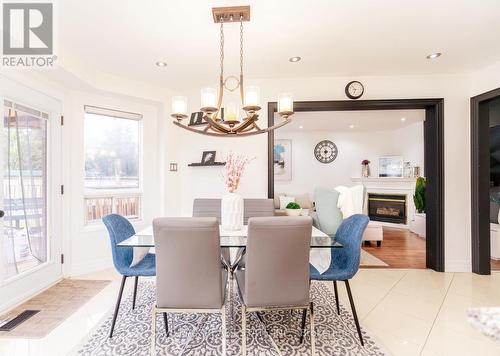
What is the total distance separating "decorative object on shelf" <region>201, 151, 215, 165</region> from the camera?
3.47 m

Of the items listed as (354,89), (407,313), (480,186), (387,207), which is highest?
(354,89)

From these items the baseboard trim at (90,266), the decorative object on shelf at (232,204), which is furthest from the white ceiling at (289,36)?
the baseboard trim at (90,266)

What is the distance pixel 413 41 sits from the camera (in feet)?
7.95

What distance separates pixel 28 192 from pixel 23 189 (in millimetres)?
77

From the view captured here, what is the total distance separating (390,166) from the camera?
6.35 meters

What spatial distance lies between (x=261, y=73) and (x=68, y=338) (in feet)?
10.5

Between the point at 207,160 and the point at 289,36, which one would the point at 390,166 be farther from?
the point at 289,36

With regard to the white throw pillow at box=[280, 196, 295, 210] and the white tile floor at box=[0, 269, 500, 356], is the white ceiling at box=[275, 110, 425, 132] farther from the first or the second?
the white tile floor at box=[0, 269, 500, 356]

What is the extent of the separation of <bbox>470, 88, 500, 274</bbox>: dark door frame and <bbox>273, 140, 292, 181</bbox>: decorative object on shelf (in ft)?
12.9

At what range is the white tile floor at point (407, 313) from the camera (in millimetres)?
1821

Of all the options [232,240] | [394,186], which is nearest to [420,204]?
[394,186]

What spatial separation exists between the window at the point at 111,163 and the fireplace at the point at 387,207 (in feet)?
18.0

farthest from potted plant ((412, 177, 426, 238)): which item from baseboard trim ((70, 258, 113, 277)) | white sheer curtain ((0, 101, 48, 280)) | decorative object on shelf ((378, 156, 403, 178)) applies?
white sheer curtain ((0, 101, 48, 280))

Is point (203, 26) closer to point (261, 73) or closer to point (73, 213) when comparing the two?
point (261, 73)
